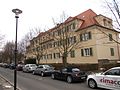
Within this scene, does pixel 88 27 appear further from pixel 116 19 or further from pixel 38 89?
pixel 38 89

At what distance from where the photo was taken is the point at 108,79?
13367 millimetres

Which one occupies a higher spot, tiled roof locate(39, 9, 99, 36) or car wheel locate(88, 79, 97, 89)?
tiled roof locate(39, 9, 99, 36)

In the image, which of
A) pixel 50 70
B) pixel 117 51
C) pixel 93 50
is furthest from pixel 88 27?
pixel 50 70

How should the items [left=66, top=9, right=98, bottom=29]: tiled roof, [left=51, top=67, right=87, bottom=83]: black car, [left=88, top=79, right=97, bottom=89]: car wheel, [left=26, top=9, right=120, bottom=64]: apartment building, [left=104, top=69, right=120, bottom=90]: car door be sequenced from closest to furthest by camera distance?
[left=104, top=69, right=120, bottom=90]: car door → [left=88, top=79, right=97, bottom=89]: car wheel → [left=51, top=67, right=87, bottom=83]: black car → [left=26, top=9, right=120, bottom=64]: apartment building → [left=66, top=9, right=98, bottom=29]: tiled roof

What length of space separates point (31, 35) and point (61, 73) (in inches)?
1421

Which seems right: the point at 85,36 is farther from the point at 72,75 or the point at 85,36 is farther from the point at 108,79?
→ the point at 108,79

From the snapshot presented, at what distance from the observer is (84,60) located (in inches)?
1539

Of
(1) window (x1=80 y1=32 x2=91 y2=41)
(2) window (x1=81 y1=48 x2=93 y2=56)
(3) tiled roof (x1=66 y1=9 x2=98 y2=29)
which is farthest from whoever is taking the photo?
(3) tiled roof (x1=66 y1=9 x2=98 y2=29)

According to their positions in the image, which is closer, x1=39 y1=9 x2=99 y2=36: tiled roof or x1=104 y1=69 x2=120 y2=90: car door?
x1=104 y1=69 x2=120 y2=90: car door

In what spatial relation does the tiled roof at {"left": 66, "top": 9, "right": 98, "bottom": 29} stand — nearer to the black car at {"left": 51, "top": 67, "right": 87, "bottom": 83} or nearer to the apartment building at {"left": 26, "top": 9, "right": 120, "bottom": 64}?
the apartment building at {"left": 26, "top": 9, "right": 120, "bottom": 64}

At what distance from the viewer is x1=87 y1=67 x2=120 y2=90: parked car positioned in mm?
12883

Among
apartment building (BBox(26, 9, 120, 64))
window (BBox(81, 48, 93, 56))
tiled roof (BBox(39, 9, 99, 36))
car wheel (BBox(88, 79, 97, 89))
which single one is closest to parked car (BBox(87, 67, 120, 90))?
car wheel (BBox(88, 79, 97, 89))

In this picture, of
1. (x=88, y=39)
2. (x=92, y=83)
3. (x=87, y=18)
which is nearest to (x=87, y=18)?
(x=87, y=18)

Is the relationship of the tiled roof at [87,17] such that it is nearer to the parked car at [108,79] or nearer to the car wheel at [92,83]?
the car wheel at [92,83]
